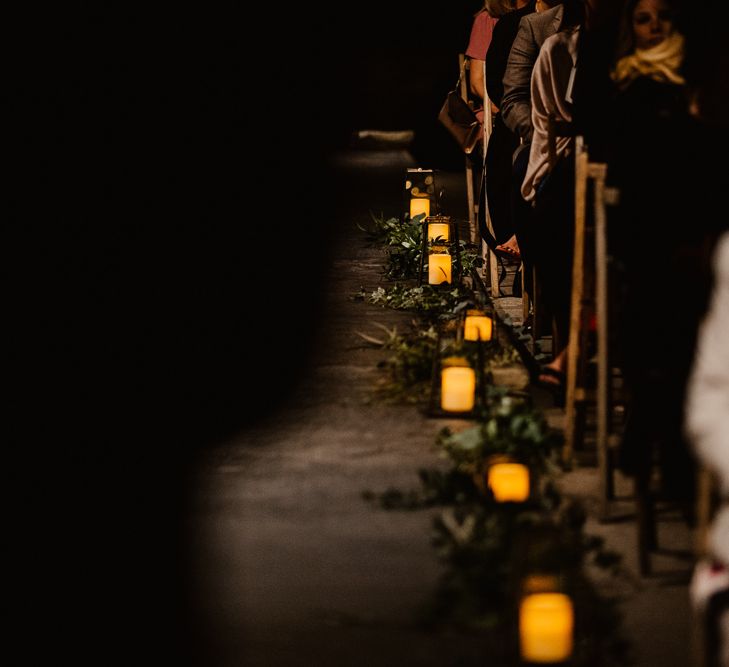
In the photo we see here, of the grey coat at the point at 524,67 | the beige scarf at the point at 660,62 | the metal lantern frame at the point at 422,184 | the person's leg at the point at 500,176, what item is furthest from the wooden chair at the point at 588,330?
the metal lantern frame at the point at 422,184

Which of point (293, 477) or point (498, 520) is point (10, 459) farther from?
point (498, 520)

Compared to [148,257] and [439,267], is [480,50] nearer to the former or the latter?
[439,267]

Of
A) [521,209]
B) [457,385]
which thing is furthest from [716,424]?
[521,209]

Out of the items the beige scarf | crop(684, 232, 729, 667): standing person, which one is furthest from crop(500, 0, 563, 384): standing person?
crop(684, 232, 729, 667): standing person

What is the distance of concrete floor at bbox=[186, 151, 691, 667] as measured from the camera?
12.5ft

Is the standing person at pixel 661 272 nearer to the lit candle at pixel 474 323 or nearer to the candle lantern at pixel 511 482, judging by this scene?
the candle lantern at pixel 511 482

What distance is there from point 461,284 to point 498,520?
4565 mm

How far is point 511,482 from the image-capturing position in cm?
467

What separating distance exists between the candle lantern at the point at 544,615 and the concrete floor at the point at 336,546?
0.81 feet

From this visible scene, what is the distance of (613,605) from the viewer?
3949mm

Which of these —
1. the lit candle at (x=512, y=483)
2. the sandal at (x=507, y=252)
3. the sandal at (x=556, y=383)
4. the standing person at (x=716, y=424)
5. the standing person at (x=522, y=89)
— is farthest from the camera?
the sandal at (x=507, y=252)

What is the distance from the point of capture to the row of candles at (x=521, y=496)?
11.4 feet

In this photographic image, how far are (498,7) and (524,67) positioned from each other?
0.93m

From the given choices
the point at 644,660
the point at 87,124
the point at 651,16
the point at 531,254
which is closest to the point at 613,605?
the point at 644,660
